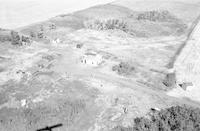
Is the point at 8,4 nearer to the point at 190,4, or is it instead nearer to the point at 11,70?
the point at 11,70

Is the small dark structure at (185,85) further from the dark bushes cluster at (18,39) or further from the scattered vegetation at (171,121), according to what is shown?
the dark bushes cluster at (18,39)

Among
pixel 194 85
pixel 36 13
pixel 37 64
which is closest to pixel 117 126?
pixel 194 85

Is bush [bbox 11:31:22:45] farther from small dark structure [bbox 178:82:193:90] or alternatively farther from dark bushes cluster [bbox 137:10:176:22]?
dark bushes cluster [bbox 137:10:176:22]

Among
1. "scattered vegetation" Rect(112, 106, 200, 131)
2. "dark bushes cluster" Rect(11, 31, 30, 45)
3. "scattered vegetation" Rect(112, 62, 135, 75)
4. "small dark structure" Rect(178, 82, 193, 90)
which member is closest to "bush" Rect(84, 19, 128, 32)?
"dark bushes cluster" Rect(11, 31, 30, 45)

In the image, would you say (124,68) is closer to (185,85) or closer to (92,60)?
(92,60)

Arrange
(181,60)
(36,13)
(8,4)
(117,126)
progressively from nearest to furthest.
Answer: (117,126), (181,60), (36,13), (8,4)

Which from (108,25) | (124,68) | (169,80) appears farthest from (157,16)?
(169,80)

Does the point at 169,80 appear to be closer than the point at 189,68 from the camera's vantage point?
Yes

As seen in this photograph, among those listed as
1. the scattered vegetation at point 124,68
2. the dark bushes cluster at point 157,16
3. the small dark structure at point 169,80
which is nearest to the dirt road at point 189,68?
the small dark structure at point 169,80
